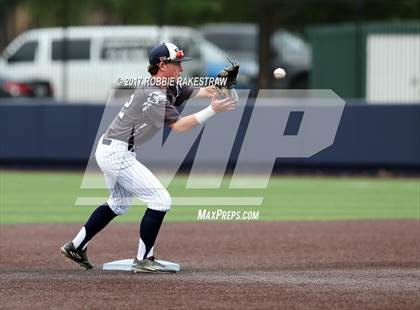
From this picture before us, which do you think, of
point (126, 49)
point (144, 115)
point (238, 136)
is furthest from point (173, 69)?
point (126, 49)

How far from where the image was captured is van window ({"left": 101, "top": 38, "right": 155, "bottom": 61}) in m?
26.5

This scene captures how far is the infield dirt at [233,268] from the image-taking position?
842 centimetres

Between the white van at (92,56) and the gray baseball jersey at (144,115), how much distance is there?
47.8 feet

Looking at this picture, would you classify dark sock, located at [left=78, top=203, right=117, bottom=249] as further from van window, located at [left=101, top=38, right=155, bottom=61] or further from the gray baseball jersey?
van window, located at [left=101, top=38, right=155, bottom=61]

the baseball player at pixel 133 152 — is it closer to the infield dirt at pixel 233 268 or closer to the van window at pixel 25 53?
A: the infield dirt at pixel 233 268

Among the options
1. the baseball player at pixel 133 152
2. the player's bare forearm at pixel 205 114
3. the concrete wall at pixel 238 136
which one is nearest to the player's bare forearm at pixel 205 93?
the baseball player at pixel 133 152

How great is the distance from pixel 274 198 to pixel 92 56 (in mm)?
10960

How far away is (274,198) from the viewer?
17.9 metres

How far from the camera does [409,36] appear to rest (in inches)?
938

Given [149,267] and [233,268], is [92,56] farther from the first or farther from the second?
[149,267]

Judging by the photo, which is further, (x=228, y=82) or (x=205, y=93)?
(x=205, y=93)

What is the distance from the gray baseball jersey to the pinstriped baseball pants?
12 centimetres

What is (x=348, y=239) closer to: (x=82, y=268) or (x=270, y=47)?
(x=82, y=268)

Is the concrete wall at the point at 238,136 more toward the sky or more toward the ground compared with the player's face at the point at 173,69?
more toward the ground
